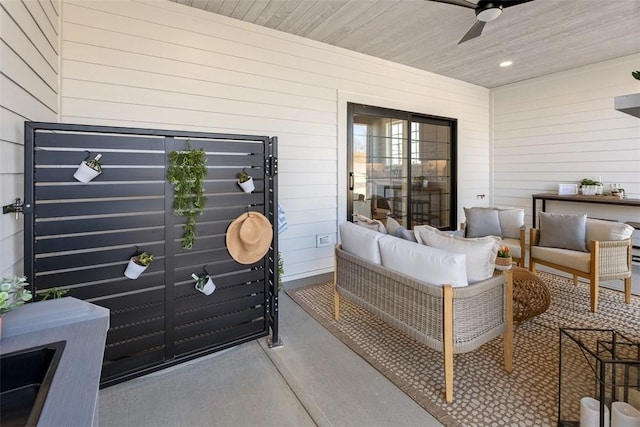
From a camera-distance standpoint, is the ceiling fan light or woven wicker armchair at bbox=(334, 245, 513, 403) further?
the ceiling fan light

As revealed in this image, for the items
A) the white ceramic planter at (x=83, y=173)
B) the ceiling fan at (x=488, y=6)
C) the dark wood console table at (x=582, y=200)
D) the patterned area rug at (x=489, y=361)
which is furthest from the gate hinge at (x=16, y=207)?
the dark wood console table at (x=582, y=200)

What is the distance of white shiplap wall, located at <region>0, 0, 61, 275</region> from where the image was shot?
153 centimetres

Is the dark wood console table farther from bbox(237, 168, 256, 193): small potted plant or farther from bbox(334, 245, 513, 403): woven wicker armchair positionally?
bbox(237, 168, 256, 193): small potted plant

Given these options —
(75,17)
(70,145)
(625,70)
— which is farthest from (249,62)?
(625,70)

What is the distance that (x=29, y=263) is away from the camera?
1.72 meters

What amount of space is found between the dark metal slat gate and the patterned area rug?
0.82 meters

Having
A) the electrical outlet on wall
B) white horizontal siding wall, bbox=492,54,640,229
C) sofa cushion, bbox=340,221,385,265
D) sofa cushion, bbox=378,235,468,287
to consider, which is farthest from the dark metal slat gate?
white horizontal siding wall, bbox=492,54,640,229

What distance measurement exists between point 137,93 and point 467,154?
208 inches

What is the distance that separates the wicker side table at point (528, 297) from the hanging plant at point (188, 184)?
101 inches

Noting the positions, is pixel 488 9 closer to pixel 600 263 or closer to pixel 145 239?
pixel 600 263

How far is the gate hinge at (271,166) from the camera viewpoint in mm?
2418

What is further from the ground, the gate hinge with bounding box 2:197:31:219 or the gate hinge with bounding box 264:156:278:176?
the gate hinge with bounding box 264:156:278:176

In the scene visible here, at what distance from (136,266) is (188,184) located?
1.97 feet

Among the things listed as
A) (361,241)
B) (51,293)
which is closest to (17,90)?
(51,293)
